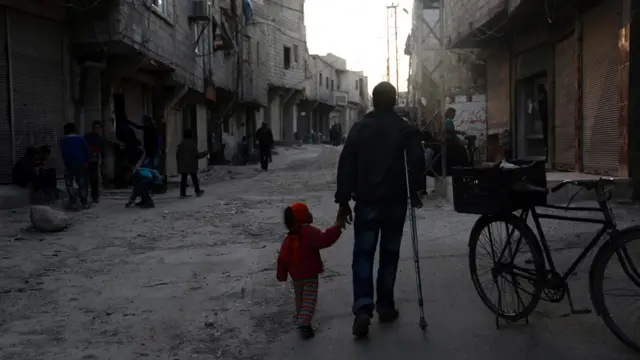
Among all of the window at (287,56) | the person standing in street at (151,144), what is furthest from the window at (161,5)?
the window at (287,56)

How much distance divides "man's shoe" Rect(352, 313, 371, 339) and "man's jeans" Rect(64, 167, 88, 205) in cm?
793

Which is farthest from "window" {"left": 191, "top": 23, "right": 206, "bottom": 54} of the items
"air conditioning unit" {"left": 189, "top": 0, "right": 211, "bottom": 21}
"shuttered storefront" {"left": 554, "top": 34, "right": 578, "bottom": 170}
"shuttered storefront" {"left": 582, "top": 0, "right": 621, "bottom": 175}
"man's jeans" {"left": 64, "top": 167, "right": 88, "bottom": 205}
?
"shuttered storefront" {"left": 582, "top": 0, "right": 621, "bottom": 175}

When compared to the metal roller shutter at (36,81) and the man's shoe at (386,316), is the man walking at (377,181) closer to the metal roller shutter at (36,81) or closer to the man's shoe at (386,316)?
the man's shoe at (386,316)

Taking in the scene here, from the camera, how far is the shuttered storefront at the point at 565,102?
12.2 metres

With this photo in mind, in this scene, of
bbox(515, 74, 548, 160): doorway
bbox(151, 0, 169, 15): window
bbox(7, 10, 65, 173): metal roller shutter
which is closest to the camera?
bbox(7, 10, 65, 173): metal roller shutter

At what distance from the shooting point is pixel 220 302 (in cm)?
554

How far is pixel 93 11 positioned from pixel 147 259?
777cm

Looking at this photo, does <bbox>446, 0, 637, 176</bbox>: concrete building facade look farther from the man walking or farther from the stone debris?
the stone debris

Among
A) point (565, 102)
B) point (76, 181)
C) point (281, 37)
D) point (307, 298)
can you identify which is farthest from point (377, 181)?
point (281, 37)

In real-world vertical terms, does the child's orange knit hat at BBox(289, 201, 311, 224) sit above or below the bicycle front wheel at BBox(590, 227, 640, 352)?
above

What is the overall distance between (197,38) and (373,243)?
19.0m

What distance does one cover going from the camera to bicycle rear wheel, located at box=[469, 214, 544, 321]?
412 cm

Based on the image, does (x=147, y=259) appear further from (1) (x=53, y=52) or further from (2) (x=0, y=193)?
(1) (x=53, y=52)

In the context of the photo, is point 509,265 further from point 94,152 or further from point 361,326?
point 94,152
